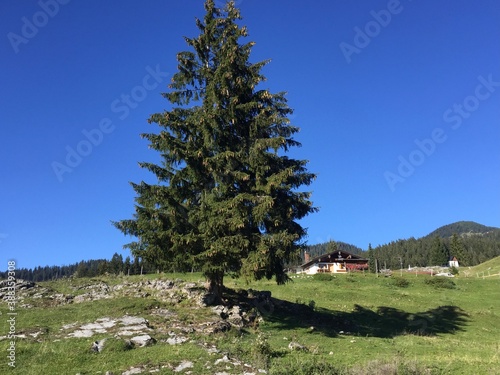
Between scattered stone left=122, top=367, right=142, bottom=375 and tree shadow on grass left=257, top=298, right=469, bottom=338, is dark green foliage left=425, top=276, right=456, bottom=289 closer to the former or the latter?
tree shadow on grass left=257, top=298, right=469, bottom=338

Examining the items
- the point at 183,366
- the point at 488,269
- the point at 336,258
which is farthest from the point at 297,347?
the point at 488,269

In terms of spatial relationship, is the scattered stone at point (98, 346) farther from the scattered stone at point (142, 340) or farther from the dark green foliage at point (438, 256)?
the dark green foliage at point (438, 256)

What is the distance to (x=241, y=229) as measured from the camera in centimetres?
1978

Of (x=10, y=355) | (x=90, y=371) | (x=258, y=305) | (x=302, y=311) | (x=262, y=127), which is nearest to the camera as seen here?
(x=90, y=371)

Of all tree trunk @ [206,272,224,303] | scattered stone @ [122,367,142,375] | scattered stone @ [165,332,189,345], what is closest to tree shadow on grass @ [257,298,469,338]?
tree trunk @ [206,272,224,303]

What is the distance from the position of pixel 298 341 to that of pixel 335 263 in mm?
75455

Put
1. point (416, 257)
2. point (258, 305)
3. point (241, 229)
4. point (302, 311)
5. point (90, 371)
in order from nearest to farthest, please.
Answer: point (90, 371) < point (241, 229) < point (258, 305) < point (302, 311) < point (416, 257)

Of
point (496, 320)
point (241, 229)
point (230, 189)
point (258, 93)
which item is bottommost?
point (496, 320)

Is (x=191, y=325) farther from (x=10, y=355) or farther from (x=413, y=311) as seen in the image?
(x=413, y=311)

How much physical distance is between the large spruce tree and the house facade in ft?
228

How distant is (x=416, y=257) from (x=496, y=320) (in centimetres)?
17574

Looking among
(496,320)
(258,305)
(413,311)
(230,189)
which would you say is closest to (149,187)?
(230,189)

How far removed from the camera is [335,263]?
89812 millimetres

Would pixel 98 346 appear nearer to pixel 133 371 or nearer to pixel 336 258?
pixel 133 371
